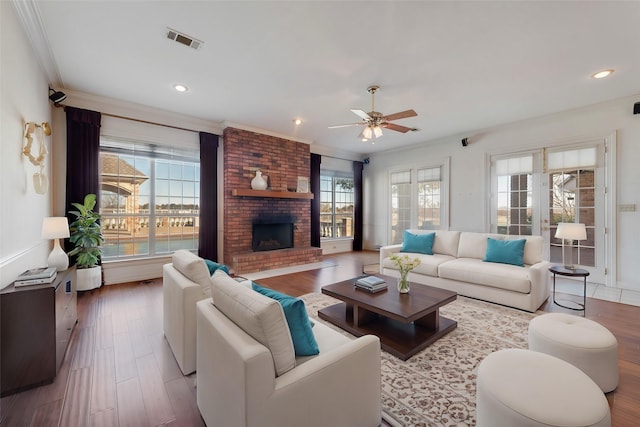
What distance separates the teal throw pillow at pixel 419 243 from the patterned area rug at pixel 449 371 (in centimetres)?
157

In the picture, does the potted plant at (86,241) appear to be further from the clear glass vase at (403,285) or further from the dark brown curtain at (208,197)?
the clear glass vase at (403,285)

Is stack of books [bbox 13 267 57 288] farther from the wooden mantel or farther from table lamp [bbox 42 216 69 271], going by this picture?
the wooden mantel

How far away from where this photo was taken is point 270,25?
94.3 inches

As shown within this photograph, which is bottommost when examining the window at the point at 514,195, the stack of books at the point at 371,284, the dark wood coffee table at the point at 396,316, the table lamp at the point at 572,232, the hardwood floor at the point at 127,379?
the hardwood floor at the point at 127,379

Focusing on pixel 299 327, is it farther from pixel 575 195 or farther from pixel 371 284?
pixel 575 195

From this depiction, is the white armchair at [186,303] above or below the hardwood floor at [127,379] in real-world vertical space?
above

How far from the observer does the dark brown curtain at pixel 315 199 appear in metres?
6.75

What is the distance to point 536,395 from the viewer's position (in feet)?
4.03

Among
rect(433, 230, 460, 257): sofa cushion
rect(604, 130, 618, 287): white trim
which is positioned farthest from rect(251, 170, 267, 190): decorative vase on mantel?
rect(604, 130, 618, 287): white trim

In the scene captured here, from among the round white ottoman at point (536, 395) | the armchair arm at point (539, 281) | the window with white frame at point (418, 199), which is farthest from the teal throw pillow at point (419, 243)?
the round white ottoman at point (536, 395)

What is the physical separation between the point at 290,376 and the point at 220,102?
4062mm

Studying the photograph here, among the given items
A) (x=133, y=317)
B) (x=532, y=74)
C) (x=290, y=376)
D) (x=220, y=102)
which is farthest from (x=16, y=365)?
A: (x=532, y=74)

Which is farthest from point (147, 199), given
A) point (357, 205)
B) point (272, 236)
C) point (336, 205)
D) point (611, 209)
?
point (611, 209)

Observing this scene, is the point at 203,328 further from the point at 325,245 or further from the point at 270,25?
the point at 325,245
